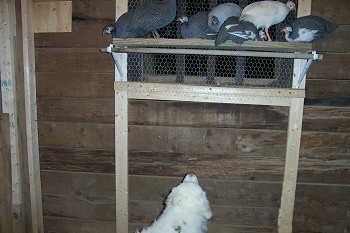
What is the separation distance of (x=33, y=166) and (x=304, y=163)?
1.61 metres

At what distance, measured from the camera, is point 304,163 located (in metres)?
1.55

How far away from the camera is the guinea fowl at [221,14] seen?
129 cm

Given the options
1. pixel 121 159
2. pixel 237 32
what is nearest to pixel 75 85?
pixel 121 159

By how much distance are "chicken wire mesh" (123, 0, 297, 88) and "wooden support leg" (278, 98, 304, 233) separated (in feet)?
0.49

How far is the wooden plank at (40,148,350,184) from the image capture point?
5.06 feet

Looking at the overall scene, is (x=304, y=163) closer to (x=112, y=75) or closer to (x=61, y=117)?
(x=112, y=75)

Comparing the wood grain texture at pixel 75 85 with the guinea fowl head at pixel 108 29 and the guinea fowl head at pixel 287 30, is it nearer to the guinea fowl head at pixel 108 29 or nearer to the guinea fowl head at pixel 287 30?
the guinea fowl head at pixel 108 29

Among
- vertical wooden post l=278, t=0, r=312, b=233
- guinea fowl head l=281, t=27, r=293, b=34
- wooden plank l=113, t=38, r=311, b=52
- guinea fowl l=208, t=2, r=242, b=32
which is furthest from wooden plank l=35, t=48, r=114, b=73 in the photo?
vertical wooden post l=278, t=0, r=312, b=233

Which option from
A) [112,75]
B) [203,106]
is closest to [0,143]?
[112,75]

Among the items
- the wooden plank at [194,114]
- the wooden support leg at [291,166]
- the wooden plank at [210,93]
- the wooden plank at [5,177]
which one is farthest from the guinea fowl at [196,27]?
the wooden plank at [5,177]

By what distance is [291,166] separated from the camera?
1.53m

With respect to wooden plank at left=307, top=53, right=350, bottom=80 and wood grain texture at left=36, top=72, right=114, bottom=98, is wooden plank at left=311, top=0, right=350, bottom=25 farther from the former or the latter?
wood grain texture at left=36, top=72, right=114, bottom=98

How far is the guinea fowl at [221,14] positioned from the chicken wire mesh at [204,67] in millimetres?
166

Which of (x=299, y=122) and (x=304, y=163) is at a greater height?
(x=299, y=122)
